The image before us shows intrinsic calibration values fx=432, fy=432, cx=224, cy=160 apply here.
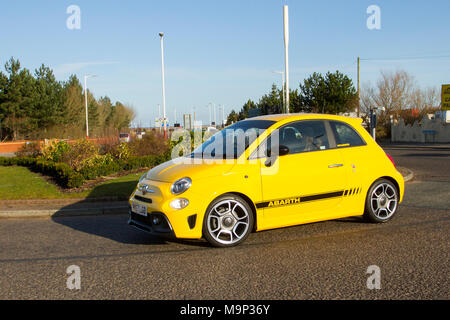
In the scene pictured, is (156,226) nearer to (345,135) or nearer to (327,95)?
(345,135)

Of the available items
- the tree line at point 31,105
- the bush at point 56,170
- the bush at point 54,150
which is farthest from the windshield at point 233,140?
the tree line at point 31,105

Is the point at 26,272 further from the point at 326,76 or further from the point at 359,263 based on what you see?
the point at 326,76

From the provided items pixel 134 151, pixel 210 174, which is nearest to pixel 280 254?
pixel 210 174

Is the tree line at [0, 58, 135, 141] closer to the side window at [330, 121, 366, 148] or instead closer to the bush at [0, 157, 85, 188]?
the bush at [0, 157, 85, 188]

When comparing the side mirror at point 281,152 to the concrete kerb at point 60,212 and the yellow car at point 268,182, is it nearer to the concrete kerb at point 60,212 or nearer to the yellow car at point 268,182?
the yellow car at point 268,182

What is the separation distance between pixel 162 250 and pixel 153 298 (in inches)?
64.7

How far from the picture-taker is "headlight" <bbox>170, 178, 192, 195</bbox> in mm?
5406

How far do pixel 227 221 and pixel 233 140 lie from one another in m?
1.30

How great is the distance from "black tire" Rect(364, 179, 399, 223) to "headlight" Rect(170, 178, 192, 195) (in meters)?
2.84

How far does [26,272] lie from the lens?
4.87 meters

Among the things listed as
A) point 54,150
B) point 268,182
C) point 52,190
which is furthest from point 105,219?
point 54,150

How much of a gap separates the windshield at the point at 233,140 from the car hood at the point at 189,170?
267 millimetres

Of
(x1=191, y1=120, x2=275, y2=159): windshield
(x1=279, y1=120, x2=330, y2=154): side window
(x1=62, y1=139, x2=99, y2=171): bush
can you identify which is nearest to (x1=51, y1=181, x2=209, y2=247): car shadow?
(x1=191, y1=120, x2=275, y2=159): windshield

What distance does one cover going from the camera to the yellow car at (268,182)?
544 cm
